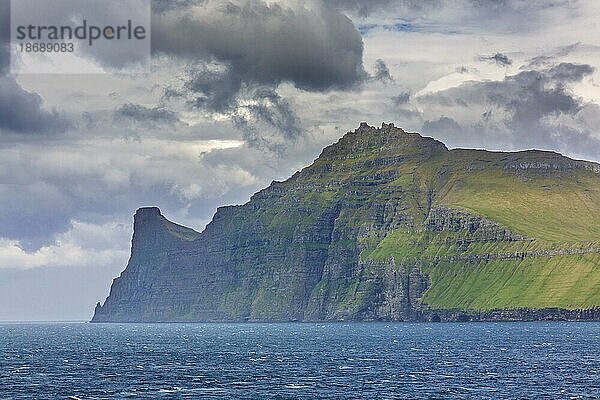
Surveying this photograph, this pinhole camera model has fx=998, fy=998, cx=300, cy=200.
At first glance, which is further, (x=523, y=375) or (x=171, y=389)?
(x=523, y=375)

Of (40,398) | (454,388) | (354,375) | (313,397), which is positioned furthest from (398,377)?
(40,398)

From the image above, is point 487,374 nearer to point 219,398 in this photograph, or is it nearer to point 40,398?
point 219,398

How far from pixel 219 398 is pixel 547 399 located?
166 ft

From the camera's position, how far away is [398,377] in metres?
192

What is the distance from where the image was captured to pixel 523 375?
19538 centimetres

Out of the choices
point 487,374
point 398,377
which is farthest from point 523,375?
point 398,377

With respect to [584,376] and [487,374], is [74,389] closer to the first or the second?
[487,374]

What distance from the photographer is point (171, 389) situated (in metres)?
168

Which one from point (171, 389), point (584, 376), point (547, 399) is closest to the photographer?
point (547, 399)

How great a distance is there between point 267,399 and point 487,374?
60699 millimetres

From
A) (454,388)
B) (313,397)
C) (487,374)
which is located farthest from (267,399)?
(487,374)

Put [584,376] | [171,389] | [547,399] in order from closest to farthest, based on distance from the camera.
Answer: [547,399] → [171,389] → [584,376]

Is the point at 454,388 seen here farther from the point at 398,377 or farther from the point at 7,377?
the point at 7,377

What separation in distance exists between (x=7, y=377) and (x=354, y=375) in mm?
67698
